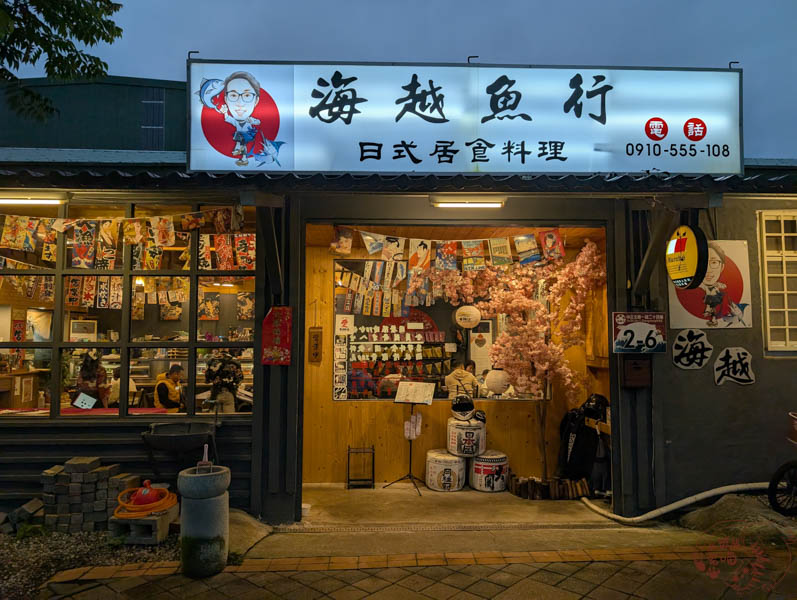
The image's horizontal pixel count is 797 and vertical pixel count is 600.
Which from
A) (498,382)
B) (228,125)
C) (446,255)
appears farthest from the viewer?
(498,382)

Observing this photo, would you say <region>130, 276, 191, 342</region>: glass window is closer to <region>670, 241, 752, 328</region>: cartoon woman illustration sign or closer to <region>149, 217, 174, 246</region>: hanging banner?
<region>149, 217, 174, 246</region>: hanging banner

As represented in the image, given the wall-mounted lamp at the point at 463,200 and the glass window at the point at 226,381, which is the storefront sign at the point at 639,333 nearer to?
the wall-mounted lamp at the point at 463,200

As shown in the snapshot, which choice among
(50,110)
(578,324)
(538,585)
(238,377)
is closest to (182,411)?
(238,377)

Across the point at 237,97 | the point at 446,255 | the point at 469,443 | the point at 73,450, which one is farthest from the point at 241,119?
Answer: the point at 469,443

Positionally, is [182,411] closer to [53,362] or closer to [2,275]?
[53,362]

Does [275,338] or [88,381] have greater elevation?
[275,338]

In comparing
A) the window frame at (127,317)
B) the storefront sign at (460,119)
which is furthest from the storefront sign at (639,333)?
the window frame at (127,317)

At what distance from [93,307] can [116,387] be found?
0.99m

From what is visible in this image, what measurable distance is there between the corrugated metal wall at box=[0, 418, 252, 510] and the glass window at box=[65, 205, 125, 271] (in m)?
1.86

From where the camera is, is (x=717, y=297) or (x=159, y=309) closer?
(x=159, y=309)

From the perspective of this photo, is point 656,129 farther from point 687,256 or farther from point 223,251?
point 223,251

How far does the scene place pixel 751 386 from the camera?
294 inches

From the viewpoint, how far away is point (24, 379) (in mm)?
7133

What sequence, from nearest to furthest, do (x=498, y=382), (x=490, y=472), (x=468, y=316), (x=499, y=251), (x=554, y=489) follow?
(x=499, y=251) < (x=554, y=489) < (x=490, y=472) < (x=498, y=382) < (x=468, y=316)
